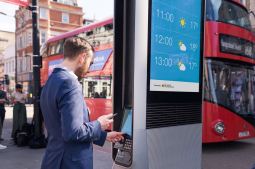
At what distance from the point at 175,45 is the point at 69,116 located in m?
1.44

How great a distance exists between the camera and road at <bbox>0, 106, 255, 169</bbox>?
6.50 metres

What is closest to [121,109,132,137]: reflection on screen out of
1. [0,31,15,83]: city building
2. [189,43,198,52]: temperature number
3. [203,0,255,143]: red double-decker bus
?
[189,43,198,52]: temperature number

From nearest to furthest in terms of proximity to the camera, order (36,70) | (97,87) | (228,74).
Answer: (228,74) < (36,70) < (97,87)

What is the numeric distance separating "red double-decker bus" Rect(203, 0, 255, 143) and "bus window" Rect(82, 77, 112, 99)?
3.42 meters

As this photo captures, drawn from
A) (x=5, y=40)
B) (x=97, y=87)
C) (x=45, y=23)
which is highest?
(x=5, y=40)

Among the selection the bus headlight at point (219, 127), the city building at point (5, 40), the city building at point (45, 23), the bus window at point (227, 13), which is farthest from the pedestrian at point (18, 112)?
the city building at point (5, 40)

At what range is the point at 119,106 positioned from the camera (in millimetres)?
2975

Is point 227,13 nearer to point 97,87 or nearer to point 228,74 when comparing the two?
point 228,74

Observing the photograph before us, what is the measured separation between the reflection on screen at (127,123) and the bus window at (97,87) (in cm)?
721

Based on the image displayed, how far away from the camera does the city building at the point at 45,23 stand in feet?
152

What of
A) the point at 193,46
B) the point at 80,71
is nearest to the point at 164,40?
the point at 193,46

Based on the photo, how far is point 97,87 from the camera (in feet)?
35.2

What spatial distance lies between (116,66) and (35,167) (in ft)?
13.3

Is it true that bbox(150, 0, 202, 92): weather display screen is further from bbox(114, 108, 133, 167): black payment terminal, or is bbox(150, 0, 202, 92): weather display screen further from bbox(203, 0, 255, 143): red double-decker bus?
bbox(203, 0, 255, 143): red double-decker bus
